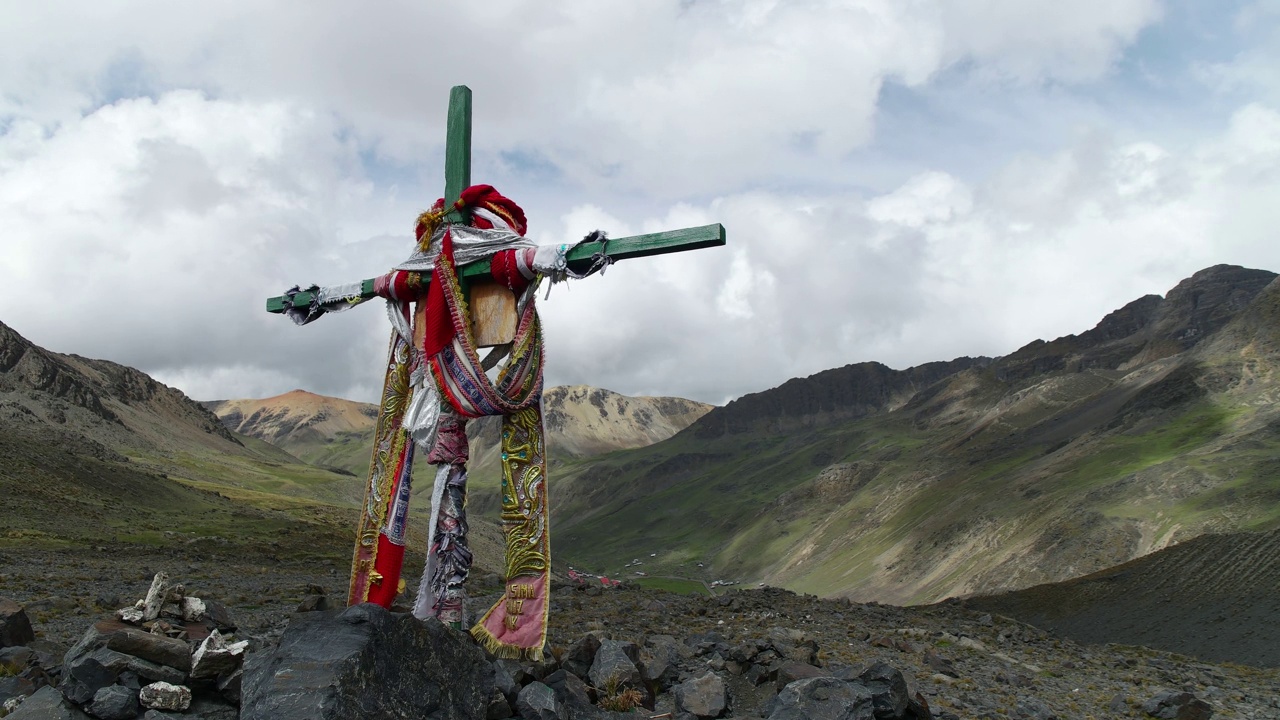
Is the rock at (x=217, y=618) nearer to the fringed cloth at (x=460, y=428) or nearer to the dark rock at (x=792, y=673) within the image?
the fringed cloth at (x=460, y=428)

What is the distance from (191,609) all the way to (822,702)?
6.06 metres

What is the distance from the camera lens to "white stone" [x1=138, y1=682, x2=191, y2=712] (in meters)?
6.00

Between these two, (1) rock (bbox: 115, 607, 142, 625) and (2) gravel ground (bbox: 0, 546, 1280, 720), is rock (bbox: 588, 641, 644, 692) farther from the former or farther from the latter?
(1) rock (bbox: 115, 607, 142, 625)

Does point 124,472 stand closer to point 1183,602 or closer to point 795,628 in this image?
point 795,628

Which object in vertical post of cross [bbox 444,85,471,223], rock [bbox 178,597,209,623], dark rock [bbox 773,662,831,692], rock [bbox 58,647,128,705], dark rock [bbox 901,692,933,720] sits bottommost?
dark rock [bbox 901,692,933,720]

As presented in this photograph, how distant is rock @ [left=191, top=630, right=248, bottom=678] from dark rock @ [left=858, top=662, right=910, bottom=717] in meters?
5.75

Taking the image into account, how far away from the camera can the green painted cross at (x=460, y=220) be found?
8633mm

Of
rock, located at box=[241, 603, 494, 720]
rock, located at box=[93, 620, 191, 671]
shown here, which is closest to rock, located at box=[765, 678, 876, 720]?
rock, located at box=[241, 603, 494, 720]

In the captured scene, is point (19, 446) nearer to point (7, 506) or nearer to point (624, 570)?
point (7, 506)

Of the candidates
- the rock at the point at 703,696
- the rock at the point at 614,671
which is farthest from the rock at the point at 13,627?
the rock at the point at 703,696

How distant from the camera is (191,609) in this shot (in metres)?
7.71

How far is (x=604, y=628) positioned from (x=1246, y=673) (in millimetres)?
19669

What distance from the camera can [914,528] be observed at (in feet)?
298

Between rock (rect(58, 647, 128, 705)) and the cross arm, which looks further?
the cross arm
